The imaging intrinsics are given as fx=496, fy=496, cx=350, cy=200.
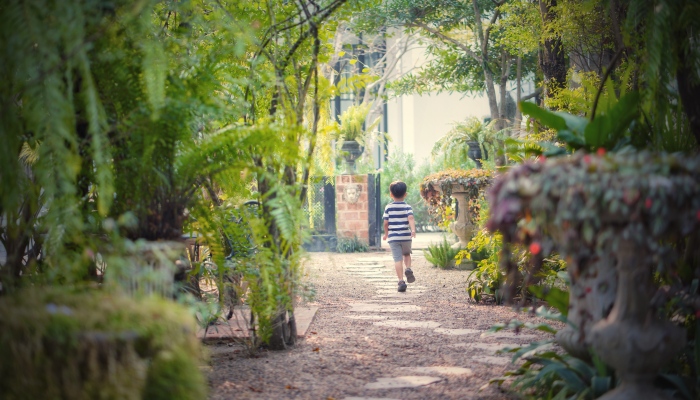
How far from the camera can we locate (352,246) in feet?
32.4

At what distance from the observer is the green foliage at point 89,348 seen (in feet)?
3.76

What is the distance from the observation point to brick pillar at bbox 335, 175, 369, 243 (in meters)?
10.1

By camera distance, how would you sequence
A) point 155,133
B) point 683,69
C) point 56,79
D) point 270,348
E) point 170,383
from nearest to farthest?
point 170,383 < point 56,79 < point 155,133 < point 683,69 < point 270,348

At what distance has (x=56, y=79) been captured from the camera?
1.48m

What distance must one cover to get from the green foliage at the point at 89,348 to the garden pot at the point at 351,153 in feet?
29.2

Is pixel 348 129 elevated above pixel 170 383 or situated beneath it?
elevated above

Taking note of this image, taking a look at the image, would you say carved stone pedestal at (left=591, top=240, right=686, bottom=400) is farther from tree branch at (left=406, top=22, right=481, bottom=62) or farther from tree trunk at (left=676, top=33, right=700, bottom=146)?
tree branch at (left=406, top=22, right=481, bottom=62)

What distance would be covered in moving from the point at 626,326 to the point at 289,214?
1374 millimetres

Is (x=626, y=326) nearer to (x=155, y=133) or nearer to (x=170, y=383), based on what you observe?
(x=170, y=383)

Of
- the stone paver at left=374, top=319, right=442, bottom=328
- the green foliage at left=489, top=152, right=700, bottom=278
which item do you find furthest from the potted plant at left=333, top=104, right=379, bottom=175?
the green foliage at left=489, top=152, right=700, bottom=278

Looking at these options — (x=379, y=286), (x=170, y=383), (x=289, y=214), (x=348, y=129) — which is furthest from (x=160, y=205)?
(x=348, y=129)

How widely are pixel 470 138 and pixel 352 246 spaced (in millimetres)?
3089


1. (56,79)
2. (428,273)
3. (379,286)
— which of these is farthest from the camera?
(428,273)

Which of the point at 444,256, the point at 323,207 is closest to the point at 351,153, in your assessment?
the point at 323,207
